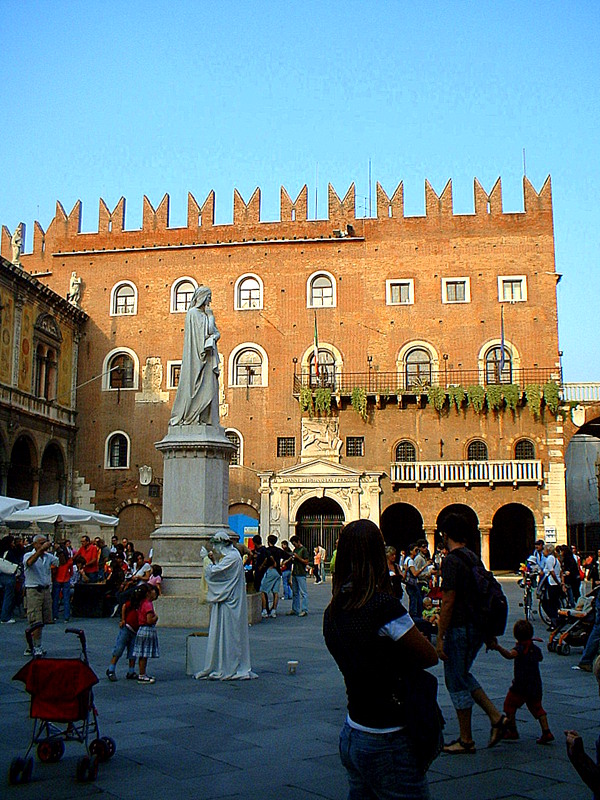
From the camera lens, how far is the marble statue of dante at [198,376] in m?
13.2

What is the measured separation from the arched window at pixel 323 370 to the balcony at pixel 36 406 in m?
9.74

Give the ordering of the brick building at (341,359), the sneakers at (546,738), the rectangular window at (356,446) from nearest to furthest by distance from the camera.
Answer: the sneakers at (546,738)
the brick building at (341,359)
the rectangular window at (356,446)

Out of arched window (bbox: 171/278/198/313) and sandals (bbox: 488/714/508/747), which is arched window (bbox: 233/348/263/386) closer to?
arched window (bbox: 171/278/198/313)

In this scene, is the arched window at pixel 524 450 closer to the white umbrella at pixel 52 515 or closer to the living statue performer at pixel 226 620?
the white umbrella at pixel 52 515

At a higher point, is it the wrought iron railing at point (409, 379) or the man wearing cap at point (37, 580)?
the wrought iron railing at point (409, 379)

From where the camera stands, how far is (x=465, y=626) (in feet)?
18.9

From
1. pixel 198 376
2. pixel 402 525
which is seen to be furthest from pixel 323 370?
pixel 198 376

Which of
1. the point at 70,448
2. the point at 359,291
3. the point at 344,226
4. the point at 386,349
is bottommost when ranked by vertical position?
the point at 70,448

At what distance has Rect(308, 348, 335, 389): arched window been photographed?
32.4 meters

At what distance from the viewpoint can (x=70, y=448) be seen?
33500mm

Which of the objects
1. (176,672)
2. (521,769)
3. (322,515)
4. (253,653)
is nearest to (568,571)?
(253,653)

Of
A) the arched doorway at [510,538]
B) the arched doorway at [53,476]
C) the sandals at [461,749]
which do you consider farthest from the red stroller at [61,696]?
the arched doorway at [510,538]

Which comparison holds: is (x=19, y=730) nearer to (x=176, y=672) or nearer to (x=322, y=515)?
(x=176, y=672)

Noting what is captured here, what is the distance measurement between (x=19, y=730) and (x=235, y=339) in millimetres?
27525
